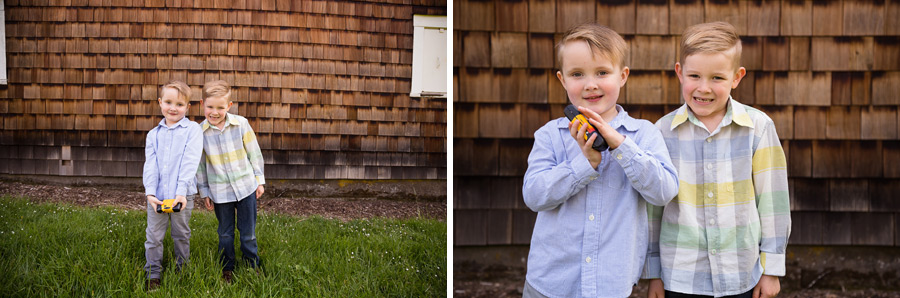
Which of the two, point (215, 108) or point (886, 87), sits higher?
point (886, 87)

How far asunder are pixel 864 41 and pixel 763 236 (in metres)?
1.41

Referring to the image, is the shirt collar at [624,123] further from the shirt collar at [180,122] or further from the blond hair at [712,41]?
the shirt collar at [180,122]

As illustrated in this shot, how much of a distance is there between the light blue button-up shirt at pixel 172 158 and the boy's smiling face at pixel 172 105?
20 mm

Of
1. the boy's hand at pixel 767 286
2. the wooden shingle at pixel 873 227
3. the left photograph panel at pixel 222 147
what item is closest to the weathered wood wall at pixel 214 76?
the left photograph panel at pixel 222 147

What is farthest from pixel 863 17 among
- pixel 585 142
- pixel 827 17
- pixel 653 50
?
pixel 585 142

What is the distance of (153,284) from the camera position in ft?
5.90

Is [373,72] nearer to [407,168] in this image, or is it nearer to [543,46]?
[407,168]

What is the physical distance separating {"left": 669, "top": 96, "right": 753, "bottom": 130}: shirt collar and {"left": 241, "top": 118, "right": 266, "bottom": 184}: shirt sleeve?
1285 mm

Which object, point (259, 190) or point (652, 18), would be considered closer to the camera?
point (259, 190)

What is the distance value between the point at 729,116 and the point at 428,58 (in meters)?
0.93

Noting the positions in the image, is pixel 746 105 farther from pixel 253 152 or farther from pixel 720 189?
pixel 253 152

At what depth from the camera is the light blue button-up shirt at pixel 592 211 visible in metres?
1.40

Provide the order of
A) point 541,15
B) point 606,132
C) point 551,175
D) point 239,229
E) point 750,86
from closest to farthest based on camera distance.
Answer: point 606,132
point 551,175
point 239,229
point 541,15
point 750,86

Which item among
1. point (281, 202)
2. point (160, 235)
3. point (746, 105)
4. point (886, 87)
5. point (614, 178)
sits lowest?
point (160, 235)
